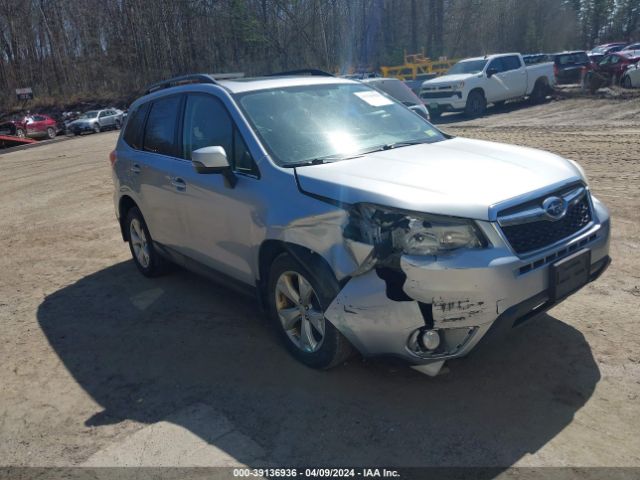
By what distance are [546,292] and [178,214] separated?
3.10 metres

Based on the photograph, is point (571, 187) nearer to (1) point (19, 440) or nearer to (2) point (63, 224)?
(1) point (19, 440)

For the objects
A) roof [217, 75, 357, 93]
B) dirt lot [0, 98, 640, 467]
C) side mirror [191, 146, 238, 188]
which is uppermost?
roof [217, 75, 357, 93]

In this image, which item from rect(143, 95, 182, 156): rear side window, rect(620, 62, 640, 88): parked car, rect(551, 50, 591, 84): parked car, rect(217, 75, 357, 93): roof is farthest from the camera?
rect(551, 50, 591, 84): parked car

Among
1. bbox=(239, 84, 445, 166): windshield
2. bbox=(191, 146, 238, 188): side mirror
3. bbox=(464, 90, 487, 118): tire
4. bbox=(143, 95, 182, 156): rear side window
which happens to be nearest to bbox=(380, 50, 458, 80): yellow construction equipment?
bbox=(464, 90, 487, 118): tire

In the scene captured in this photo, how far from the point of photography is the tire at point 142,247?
5.98 m

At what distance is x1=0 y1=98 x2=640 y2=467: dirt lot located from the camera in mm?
3107

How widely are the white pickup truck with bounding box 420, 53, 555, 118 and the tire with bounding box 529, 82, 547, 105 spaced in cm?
23

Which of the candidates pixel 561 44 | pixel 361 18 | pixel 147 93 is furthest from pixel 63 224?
pixel 561 44

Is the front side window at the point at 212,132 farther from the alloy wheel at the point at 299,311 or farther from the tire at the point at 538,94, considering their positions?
the tire at the point at 538,94

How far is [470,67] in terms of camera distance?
2112cm

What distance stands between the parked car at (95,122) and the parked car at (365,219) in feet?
106

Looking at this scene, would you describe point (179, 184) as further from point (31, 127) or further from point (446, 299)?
point (31, 127)

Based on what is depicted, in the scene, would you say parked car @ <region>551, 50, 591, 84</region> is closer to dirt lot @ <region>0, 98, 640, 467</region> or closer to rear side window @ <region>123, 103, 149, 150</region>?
dirt lot @ <region>0, 98, 640, 467</region>

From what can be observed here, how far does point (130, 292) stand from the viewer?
5941mm
